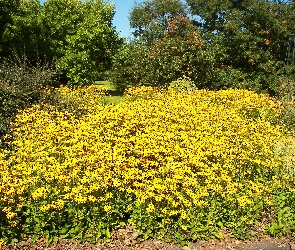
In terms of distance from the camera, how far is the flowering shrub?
14.0 ft

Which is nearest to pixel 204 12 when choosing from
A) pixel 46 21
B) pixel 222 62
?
pixel 222 62

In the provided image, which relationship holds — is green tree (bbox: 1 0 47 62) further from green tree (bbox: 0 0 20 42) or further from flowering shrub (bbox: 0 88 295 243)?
flowering shrub (bbox: 0 88 295 243)

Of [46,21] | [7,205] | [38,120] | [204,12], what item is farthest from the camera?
[46,21]

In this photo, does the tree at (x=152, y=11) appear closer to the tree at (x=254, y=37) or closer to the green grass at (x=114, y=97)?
the green grass at (x=114, y=97)

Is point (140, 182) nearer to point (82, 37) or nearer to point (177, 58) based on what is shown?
point (177, 58)

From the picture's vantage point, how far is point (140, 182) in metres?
4.94

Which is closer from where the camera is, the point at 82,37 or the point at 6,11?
the point at 6,11

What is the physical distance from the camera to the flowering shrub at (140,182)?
427 cm

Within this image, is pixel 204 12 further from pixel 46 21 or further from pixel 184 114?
pixel 184 114

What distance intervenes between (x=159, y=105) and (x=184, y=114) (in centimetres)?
62

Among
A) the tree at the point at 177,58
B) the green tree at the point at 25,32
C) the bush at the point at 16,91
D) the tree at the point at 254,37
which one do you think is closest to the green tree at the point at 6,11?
the green tree at the point at 25,32

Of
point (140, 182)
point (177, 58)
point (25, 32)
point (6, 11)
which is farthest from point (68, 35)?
point (140, 182)

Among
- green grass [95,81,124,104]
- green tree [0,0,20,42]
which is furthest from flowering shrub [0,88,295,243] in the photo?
green tree [0,0,20,42]

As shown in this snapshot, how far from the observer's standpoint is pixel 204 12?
18.2m
